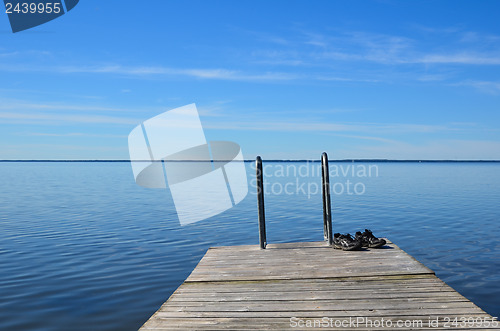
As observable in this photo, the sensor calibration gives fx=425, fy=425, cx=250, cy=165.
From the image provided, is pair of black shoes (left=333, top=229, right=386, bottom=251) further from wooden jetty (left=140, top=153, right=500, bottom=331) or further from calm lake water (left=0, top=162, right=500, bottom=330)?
calm lake water (left=0, top=162, right=500, bottom=330)

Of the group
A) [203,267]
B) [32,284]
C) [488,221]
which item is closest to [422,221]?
[488,221]

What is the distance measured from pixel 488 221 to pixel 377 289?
17.3 m

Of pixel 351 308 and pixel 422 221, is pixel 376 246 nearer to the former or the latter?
pixel 351 308

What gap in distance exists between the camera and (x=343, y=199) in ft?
103

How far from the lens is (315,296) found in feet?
20.2

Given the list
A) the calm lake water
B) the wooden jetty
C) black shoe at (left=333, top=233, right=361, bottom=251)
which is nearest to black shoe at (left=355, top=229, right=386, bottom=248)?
black shoe at (left=333, top=233, right=361, bottom=251)

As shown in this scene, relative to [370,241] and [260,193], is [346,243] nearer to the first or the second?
[370,241]

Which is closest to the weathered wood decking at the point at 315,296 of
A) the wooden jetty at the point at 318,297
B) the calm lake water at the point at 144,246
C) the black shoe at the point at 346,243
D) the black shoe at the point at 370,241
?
the wooden jetty at the point at 318,297

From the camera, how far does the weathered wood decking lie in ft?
17.1

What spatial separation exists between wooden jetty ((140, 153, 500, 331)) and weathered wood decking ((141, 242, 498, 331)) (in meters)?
0.01

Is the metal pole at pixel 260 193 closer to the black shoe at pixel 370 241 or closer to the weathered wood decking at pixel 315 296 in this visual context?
the weathered wood decking at pixel 315 296

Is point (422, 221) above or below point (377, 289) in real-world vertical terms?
below

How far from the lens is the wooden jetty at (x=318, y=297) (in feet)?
17.0

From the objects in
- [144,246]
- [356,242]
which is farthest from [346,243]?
[144,246]
